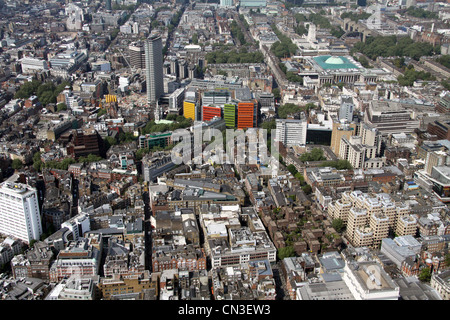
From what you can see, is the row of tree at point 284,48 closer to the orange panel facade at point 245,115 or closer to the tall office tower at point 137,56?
the tall office tower at point 137,56

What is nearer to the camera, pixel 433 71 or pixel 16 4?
pixel 433 71

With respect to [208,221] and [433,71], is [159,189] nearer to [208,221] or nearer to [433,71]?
[208,221]

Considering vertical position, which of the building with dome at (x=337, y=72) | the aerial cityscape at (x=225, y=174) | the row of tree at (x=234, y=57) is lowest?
the aerial cityscape at (x=225, y=174)

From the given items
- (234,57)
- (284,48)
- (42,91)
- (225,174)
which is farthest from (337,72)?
(42,91)

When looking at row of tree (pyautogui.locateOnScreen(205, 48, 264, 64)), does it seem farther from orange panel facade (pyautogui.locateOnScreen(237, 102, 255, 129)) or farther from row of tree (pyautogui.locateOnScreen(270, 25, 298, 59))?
orange panel facade (pyautogui.locateOnScreen(237, 102, 255, 129))

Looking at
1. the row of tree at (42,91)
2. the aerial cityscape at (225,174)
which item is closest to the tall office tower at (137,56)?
the aerial cityscape at (225,174)
